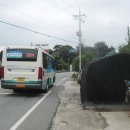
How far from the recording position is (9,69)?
22219mm

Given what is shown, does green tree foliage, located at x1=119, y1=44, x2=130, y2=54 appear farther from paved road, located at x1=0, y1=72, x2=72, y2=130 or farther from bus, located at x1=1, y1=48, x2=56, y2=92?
paved road, located at x1=0, y1=72, x2=72, y2=130

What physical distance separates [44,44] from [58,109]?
74.7 meters

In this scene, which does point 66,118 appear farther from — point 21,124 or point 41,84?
point 41,84

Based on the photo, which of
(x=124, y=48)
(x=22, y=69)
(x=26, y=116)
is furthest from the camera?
(x=124, y=48)

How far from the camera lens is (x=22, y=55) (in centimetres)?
2222

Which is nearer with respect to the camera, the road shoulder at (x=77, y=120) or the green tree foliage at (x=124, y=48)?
the road shoulder at (x=77, y=120)

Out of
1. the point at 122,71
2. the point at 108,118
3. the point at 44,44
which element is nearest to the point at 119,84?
the point at 122,71

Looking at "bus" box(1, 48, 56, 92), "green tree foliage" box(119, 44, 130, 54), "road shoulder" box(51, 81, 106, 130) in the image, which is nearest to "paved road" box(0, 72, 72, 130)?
"road shoulder" box(51, 81, 106, 130)

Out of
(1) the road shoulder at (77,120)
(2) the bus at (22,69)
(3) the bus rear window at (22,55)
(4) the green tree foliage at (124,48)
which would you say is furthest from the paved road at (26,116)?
(4) the green tree foliage at (124,48)

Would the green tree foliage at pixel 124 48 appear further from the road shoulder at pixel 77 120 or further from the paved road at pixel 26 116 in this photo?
the road shoulder at pixel 77 120

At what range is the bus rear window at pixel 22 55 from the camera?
72.8 ft

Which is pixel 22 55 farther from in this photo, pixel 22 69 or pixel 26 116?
pixel 26 116

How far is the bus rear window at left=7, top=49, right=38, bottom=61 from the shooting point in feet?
72.8

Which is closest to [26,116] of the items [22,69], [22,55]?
[22,69]
